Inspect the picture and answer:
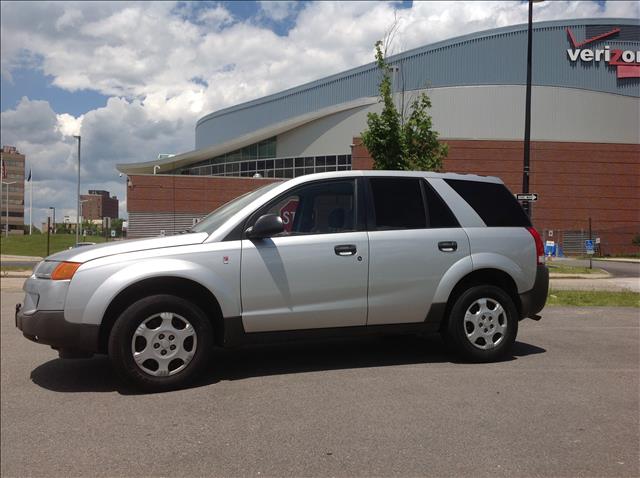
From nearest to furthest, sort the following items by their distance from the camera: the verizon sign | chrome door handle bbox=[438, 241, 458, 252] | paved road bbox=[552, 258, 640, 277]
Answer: chrome door handle bbox=[438, 241, 458, 252]
paved road bbox=[552, 258, 640, 277]
the verizon sign

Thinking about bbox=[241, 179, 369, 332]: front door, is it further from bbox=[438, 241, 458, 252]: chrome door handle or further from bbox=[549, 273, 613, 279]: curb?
bbox=[549, 273, 613, 279]: curb

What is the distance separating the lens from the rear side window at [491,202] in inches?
227

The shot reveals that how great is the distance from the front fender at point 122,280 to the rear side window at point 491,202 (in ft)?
8.62

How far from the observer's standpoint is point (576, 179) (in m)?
39.1

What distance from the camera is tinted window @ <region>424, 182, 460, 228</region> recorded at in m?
5.52

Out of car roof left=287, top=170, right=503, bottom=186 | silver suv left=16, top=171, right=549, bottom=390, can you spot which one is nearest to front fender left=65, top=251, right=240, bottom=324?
silver suv left=16, top=171, right=549, bottom=390

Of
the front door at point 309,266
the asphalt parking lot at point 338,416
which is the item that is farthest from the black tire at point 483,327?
the front door at point 309,266

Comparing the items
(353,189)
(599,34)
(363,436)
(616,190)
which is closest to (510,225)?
(353,189)

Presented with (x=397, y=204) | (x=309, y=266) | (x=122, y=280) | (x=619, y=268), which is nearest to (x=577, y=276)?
(x=619, y=268)

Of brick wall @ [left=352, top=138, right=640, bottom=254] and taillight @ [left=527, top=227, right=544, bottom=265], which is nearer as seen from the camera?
taillight @ [left=527, top=227, right=544, bottom=265]

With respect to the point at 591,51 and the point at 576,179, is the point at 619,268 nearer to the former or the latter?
the point at 576,179

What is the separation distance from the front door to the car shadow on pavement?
604 mm

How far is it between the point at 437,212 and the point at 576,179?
1490 inches

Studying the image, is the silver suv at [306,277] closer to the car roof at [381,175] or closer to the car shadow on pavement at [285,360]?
the car roof at [381,175]
